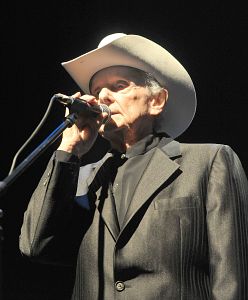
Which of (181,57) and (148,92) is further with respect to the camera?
(181,57)

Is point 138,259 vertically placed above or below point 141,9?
below

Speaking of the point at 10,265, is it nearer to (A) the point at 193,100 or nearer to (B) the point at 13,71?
(B) the point at 13,71

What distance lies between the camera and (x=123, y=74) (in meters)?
2.57

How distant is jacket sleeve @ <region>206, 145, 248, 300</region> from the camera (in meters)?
2.08

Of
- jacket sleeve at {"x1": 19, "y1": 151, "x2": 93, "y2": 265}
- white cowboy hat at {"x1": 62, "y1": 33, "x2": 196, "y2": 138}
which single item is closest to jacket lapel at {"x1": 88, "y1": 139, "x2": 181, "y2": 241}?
jacket sleeve at {"x1": 19, "y1": 151, "x2": 93, "y2": 265}

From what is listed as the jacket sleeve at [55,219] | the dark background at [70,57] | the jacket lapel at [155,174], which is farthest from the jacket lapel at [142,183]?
the dark background at [70,57]

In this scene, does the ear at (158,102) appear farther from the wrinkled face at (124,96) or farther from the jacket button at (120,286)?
the jacket button at (120,286)

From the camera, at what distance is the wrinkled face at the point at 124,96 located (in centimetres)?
246

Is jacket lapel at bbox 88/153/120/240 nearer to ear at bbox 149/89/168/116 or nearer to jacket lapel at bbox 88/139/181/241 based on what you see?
jacket lapel at bbox 88/139/181/241

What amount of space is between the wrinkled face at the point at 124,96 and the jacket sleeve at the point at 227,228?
39 centimetres

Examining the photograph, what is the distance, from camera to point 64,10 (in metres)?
3.47

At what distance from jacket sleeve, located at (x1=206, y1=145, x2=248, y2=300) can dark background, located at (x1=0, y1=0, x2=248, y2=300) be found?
3.33 feet

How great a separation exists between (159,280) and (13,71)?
181cm

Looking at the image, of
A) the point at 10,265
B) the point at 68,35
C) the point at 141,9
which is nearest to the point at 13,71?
the point at 68,35
